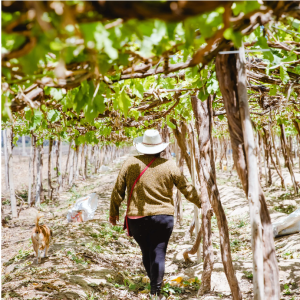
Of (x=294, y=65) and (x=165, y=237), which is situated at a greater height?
(x=294, y=65)

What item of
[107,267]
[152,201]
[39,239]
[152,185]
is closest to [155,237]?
[152,201]

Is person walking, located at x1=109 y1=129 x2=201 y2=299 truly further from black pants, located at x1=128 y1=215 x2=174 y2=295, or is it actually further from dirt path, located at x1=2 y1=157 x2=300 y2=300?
dirt path, located at x1=2 y1=157 x2=300 y2=300

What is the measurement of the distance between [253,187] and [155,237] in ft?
5.22

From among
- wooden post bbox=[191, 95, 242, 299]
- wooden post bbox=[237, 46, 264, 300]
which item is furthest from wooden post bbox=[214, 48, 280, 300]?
wooden post bbox=[191, 95, 242, 299]

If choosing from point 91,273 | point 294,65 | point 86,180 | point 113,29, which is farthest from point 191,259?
point 86,180

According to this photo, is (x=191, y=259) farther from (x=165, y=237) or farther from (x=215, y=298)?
(x=165, y=237)

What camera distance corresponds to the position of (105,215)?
8102 millimetres

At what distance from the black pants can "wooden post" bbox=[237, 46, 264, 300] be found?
142 cm

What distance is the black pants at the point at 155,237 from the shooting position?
9.62ft

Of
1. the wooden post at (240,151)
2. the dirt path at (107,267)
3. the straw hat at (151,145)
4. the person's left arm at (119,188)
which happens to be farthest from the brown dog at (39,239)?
the wooden post at (240,151)

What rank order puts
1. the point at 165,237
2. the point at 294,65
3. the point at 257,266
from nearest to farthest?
the point at 257,266, the point at 294,65, the point at 165,237

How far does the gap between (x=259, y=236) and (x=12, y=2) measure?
1.53 m

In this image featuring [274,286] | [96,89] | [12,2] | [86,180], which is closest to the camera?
[12,2]

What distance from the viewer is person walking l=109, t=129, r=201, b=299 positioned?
2.94m
